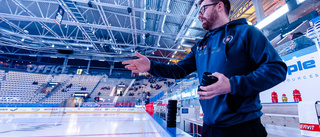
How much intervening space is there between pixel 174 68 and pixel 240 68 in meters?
0.54

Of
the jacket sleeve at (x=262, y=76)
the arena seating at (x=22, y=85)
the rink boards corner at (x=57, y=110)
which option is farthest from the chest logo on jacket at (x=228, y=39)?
the arena seating at (x=22, y=85)

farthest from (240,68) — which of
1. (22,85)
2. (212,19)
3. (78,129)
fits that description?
→ (22,85)

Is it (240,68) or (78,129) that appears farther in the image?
(78,129)

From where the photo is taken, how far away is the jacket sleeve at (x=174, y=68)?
1.20 meters

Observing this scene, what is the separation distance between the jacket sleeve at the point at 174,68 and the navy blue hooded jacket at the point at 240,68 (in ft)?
0.77

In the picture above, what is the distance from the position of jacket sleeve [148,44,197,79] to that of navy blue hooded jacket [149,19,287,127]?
0.24 meters

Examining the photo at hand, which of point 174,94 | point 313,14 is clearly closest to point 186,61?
point 313,14

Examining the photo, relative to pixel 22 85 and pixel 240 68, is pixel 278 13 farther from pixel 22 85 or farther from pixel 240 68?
pixel 22 85

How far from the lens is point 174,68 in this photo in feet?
4.05

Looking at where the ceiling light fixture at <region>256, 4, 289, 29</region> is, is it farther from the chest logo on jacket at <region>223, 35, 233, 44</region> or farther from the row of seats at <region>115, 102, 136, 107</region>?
the row of seats at <region>115, 102, 136, 107</region>

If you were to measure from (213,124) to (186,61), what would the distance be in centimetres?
58

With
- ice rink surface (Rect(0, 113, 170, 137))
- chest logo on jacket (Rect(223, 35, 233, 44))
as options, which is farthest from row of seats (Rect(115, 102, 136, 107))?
chest logo on jacket (Rect(223, 35, 233, 44))

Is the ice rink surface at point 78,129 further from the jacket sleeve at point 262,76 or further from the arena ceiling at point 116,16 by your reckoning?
the arena ceiling at point 116,16

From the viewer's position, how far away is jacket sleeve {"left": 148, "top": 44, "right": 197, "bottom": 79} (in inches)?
47.2
